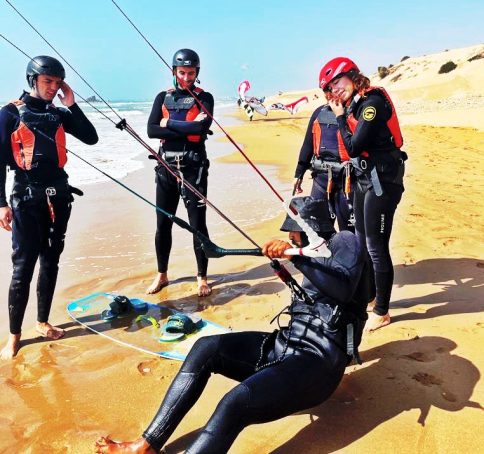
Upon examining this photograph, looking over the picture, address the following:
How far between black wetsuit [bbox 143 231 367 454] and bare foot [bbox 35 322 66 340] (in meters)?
1.97

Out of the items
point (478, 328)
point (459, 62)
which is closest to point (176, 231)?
point (478, 328)

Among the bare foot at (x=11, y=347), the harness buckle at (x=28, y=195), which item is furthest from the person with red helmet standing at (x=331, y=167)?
the bare foot at (x=11, y=347)

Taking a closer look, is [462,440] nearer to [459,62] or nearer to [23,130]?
[23,130]

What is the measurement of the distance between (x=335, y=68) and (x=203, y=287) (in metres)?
2.53

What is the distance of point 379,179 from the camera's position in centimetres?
383

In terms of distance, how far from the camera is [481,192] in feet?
29.6

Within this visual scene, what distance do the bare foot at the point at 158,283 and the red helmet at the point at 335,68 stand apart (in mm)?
2697

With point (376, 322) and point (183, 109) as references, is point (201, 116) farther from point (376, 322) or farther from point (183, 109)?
point (376, 322)

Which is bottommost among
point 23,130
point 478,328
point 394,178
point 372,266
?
point 478,328

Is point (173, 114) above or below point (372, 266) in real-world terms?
above

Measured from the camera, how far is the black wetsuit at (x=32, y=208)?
12.8ft

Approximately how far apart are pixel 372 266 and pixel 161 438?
2273 millimetres

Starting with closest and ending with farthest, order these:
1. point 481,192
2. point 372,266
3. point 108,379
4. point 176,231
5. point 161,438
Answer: point 161,438, point 108,379, point 372,266, point 176,231, point 481,192

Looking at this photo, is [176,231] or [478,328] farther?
[176,231]
